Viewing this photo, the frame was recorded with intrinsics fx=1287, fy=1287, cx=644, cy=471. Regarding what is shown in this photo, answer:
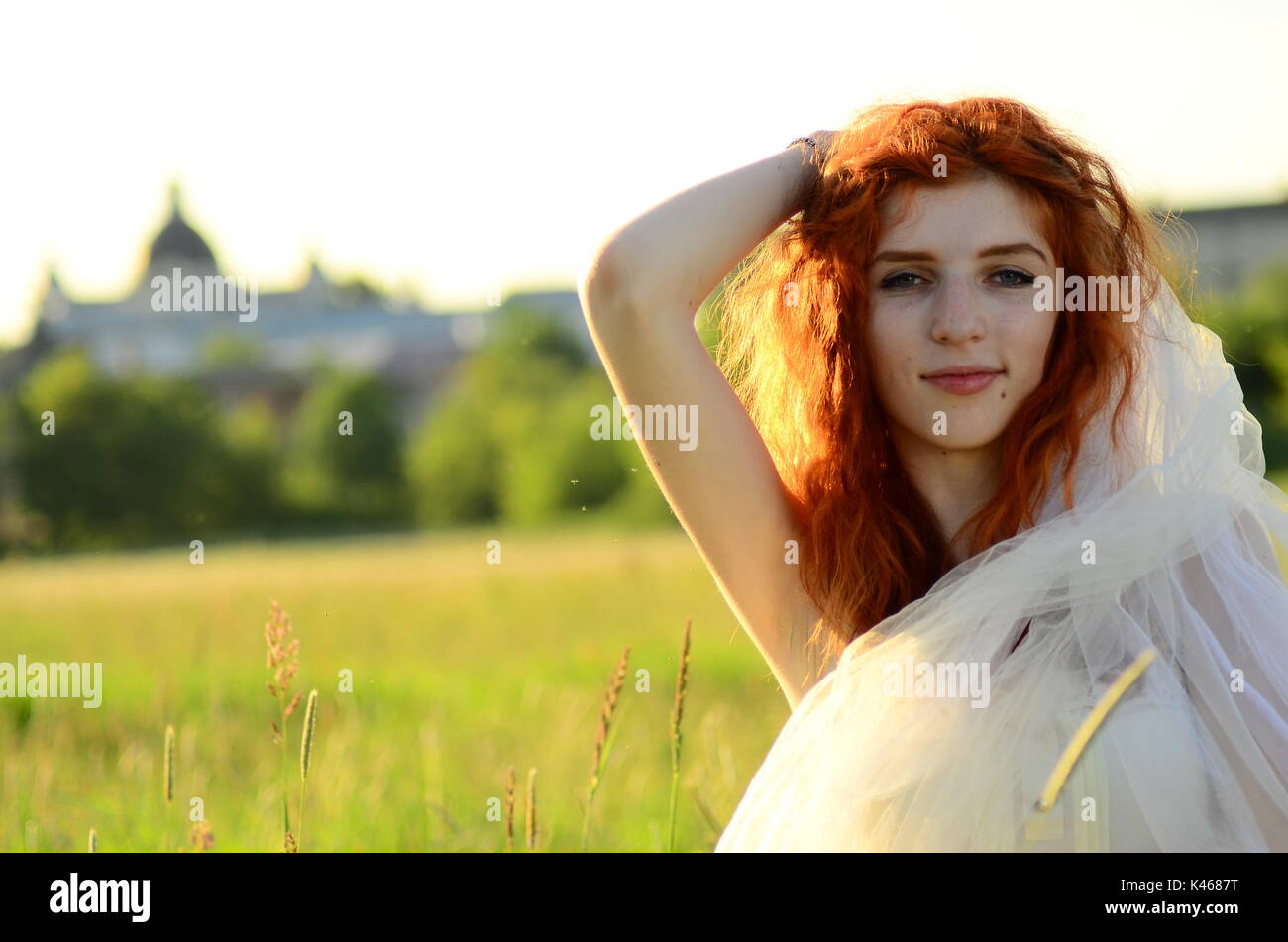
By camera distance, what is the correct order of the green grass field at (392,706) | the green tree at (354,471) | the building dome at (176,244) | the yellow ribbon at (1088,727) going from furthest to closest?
1. the building dome at (176,244)
2. the green tree at (354,471)
3. the green grass field at (392,706)
4. the yellow ribbon at (1088,727)

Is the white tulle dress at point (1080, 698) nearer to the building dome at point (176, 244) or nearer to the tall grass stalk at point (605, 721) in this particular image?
the tall grass stalk at point (605, 721)

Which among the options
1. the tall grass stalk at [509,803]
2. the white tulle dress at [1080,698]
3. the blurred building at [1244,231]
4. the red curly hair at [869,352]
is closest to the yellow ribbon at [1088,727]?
the white tulle dress at [1080,698]

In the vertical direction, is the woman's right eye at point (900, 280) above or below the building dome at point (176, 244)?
below

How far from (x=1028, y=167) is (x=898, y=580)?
754mm

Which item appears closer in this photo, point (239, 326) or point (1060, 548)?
point (1060, 548)

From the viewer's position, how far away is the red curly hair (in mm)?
2242

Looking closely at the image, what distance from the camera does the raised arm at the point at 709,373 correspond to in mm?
2162

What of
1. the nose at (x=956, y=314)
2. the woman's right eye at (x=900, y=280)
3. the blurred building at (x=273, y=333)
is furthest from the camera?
the blurred building at (x=273, y=333)

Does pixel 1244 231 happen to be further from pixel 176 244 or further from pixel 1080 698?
pixel 1080 698

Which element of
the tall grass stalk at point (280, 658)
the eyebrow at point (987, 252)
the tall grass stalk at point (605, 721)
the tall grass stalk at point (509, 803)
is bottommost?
the tall grass stalk at point (509, 803)

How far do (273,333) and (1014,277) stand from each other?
9654 centimetres
